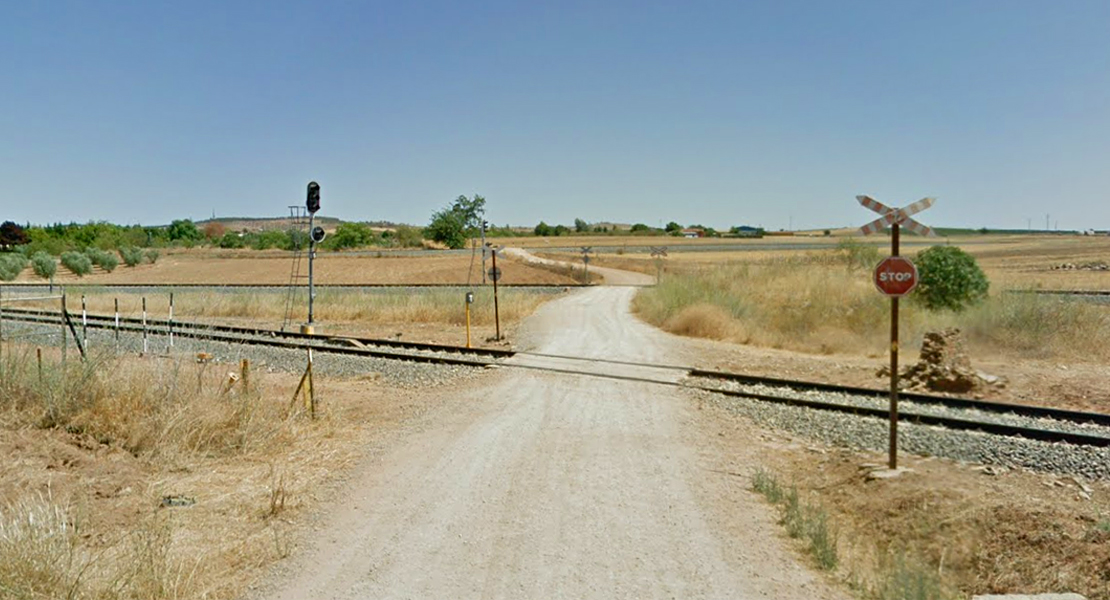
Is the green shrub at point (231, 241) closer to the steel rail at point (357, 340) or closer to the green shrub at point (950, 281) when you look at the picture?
the steel rail at point (357, 340)

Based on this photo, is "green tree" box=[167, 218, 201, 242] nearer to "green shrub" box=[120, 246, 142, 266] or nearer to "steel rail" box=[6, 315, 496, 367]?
"green shrub" box=[120, 246, 142, 266]

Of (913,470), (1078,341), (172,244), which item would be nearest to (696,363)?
(913,470)

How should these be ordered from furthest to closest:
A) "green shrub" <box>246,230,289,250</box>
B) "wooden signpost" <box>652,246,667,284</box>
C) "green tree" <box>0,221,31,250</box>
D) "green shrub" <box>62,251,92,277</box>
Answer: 1. "green shrub" <box>246,230,289,250</box>
2. "green tree" <box>0,221,31,250</box>
3. "green shrub" <box>62,251,92,277</box>
4. "wooden signpost" <box>652,246,667,284</box>

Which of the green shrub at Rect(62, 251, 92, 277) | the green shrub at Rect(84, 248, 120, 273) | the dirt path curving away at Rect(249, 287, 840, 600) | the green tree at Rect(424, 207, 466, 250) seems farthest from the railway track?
the green tree at Rect(424, 207, 466, 250)

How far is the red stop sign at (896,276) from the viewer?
850cm

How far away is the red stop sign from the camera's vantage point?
8500 mm

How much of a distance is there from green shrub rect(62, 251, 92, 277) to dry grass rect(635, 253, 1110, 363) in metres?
58.6

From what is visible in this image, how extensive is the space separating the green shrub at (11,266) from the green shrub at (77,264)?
3.41 metres

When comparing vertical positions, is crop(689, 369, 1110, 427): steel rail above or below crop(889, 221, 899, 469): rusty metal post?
below

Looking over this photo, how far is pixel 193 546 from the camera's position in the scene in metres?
6.04

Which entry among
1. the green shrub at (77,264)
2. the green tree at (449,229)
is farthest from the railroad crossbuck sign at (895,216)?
the green tree at (449,229)

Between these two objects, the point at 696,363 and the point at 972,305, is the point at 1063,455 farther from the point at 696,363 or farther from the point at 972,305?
the point at 972,305

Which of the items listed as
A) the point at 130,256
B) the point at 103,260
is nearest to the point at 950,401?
the point at 103,260

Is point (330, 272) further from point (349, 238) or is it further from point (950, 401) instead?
point (950, 401)
